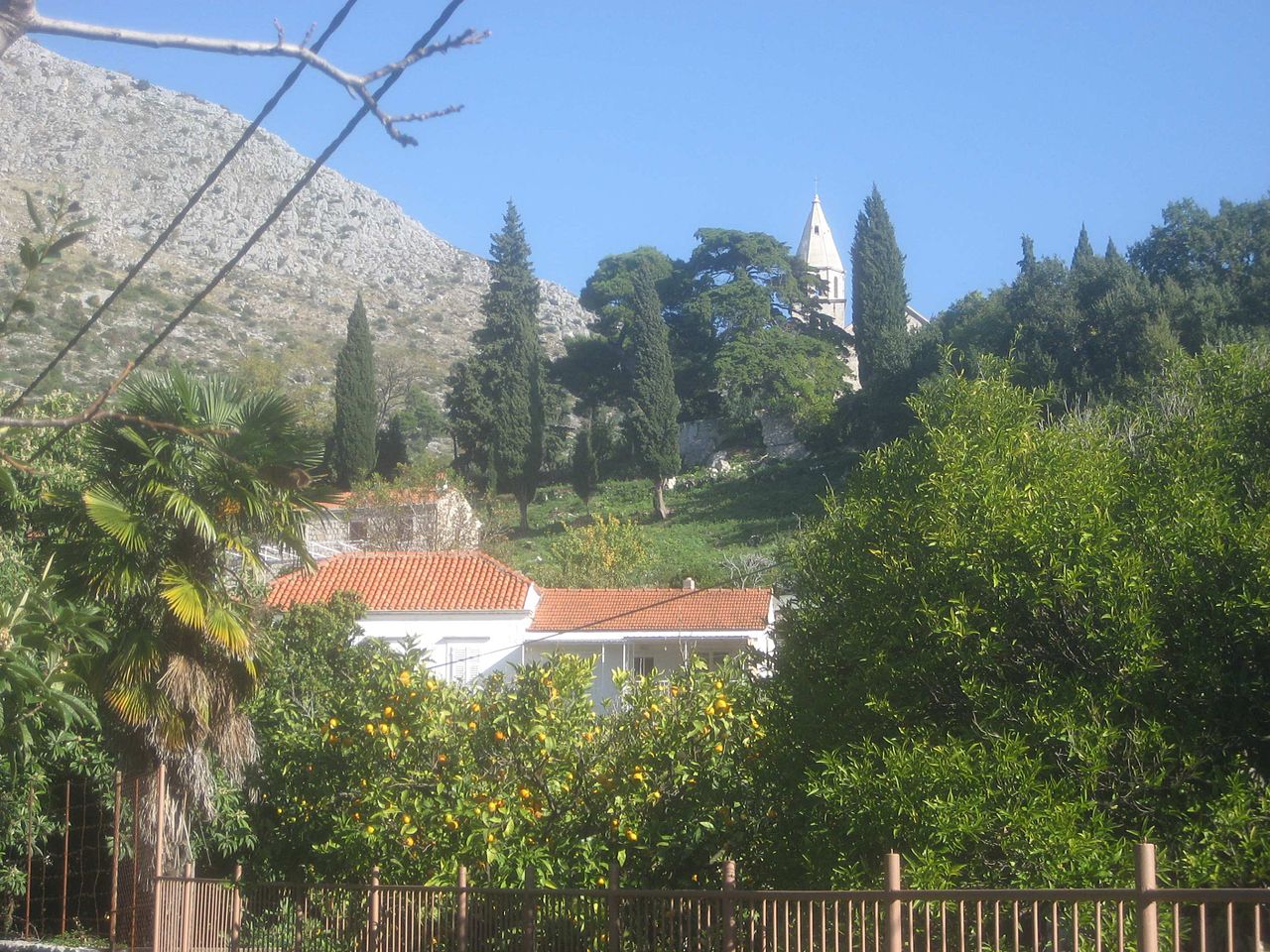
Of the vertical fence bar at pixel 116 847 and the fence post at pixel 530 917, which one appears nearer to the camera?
the fence post at pixel 530 917

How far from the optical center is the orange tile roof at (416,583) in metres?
29.4

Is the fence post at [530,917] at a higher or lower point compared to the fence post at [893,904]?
lower

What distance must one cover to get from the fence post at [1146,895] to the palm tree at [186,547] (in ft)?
29.0

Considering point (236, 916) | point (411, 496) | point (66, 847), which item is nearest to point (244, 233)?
point (411, 496)

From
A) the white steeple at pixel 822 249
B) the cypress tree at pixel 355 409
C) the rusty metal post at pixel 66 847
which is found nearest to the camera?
the rusty metal post at pixel 66 847

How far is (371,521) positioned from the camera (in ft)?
141

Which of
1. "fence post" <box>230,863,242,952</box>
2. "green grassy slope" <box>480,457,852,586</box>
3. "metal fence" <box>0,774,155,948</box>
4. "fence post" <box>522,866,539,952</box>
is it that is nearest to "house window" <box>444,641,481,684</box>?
"green grassy slope" <box>480,457,852,586</box>

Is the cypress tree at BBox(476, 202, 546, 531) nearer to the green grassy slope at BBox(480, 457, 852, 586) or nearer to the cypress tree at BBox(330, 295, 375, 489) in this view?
the green grassy slope at BBox(480, 457, 852, 586)

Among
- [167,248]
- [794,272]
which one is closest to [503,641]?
[794,272]

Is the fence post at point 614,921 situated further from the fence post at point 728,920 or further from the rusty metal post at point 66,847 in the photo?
the rusty metal post at point 66,847

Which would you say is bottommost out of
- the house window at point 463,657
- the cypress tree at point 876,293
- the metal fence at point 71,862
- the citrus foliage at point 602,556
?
the metal fence at point 71,862

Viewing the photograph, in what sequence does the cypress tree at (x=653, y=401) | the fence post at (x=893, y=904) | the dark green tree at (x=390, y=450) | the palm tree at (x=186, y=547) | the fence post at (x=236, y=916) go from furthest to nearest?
1. the cypress tree at (x=653, y=401)
2. the dark green tree at (x=390, y=450)
3. the palm tree at (x=186, y=547)
4. the fence post at (x=236, y=916)
5. the fence post at (x=893, y=904)

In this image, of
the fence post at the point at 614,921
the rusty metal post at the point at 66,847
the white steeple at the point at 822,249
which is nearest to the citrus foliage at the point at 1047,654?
the fence post at the point at 614,921

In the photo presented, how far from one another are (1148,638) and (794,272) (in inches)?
2563
